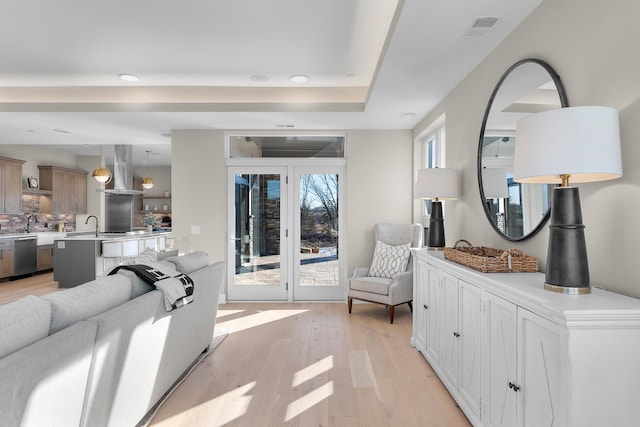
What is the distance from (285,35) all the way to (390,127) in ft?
7.58

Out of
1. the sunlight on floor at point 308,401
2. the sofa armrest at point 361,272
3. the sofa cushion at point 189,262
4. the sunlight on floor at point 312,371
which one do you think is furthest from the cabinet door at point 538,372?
the sofa armrest at point 361,272

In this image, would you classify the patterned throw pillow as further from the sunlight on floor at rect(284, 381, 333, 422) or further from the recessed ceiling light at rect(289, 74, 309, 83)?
the recessed ceiling light at rect(289, 74, 309, 83)

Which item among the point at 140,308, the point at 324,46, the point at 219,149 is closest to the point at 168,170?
the point at 219,149

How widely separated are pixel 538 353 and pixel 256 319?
3.34 metres

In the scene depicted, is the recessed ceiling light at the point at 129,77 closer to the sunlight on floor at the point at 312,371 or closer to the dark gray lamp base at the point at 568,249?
the sunlight on floor at the point at 312,371

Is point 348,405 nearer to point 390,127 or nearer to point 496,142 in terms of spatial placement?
point 496,142

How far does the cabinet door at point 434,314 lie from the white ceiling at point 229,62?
1681 mm

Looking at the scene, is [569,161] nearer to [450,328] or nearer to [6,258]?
[450,328]

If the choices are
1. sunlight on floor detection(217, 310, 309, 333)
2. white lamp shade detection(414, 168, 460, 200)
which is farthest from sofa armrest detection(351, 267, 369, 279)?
white lamp shade detection(414, 168, 460, 200)

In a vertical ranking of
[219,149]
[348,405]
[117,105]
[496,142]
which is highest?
[117,105]

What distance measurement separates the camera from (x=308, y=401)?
2434 millimetres

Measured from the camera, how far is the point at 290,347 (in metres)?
3.40

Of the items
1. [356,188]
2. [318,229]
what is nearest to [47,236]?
[318,229]

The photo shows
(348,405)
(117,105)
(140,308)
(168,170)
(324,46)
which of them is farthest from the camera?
(168,170)
